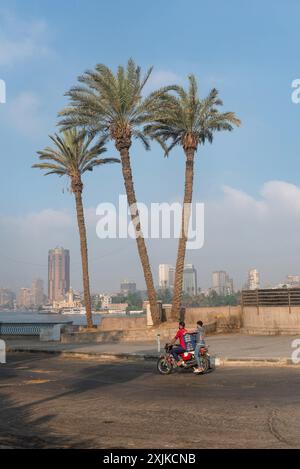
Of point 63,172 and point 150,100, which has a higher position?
point 150,100

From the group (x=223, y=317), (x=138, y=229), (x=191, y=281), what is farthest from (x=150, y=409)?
(x=191, y=281)

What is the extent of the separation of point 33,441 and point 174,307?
2518 centimetres

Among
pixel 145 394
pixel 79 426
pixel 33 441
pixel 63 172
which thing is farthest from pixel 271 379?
pixel 63 172

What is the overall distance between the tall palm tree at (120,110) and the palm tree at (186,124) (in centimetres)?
107

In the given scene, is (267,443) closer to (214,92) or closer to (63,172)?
(214,92)

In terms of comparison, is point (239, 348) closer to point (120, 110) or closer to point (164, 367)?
point (164, 367)

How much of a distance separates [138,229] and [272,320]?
932cm

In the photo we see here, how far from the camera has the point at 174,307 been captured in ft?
109

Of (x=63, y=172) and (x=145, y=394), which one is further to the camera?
(x=63, y=172)

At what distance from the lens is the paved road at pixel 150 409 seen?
324 inches

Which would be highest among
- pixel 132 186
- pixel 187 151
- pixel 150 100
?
pixel 150 100

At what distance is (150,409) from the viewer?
35.2ft
